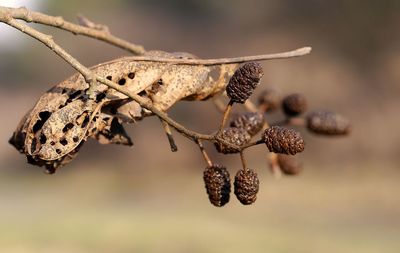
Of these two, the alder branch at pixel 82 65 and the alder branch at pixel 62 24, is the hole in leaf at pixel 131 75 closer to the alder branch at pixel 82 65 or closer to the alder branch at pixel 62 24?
the alder branch at pixel 82 65

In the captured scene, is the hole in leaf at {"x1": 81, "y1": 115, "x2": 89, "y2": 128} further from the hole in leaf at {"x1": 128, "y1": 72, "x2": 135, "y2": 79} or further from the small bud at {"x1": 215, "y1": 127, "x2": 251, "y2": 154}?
the small bud at {"x1": 215, "y1": 127, "x2": 251, "y2": 154}


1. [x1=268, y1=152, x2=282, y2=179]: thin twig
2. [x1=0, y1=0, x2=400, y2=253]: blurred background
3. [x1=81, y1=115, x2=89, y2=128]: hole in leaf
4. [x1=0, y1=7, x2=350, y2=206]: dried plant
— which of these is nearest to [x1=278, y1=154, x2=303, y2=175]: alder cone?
[x1=268, y1=152, x2=282, y2=179]: thin twig

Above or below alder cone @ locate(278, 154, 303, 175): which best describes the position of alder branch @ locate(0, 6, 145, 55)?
above

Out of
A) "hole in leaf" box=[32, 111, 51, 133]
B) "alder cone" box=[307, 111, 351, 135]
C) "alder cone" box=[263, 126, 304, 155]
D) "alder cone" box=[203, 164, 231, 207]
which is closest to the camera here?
"alder cone" box=[263, 126, 304, 155]

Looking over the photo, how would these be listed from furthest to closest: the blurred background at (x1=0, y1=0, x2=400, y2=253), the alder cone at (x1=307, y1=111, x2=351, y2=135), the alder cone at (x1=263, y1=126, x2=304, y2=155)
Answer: the blurred background at (x1=0, y1=0, x2=400, y2=253) < the alder cone at (x1=307, y1=111, x2=351, y2=135) < the alder cone at (x1=263, y1=126, x2=304, y2=155)

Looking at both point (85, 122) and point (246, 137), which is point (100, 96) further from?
point (246, 137)

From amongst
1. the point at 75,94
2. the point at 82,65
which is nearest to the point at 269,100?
the point at 75,94
